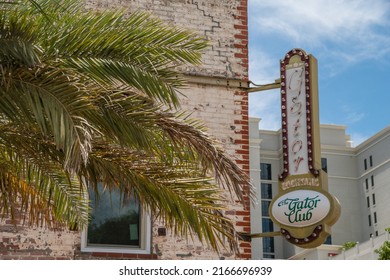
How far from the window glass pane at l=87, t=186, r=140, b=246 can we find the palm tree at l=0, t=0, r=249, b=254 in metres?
3.28

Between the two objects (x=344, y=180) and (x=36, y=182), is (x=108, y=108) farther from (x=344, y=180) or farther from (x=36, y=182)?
(x=344, y=180)

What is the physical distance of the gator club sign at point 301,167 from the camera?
1265 centimetres

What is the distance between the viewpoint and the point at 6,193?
1026 centimetres

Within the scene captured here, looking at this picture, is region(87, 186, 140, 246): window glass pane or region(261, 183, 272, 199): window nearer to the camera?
region(87, 186, 140, 246): window glass pane

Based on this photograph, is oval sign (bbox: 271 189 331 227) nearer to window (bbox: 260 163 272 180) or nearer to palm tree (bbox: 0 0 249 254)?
palm tree (bbox: 0 0 249 254)

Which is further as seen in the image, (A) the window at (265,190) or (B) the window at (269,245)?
(A) the window at (265,190)

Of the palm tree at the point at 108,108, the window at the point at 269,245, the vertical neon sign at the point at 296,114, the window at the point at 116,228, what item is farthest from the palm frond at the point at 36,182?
the window at the point at 269,245

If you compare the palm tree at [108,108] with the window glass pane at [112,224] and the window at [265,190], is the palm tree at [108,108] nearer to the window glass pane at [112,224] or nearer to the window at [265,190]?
the window glass pane at [112,224]

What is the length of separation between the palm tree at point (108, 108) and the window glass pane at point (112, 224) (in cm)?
328

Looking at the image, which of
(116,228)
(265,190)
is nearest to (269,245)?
(265,190)

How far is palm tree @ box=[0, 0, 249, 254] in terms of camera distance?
872 cm

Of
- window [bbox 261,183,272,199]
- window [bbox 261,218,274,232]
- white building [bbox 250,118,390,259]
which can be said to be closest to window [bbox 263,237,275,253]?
white building [bbox 250,118,390,259]

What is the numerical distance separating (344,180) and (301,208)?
9130cm
